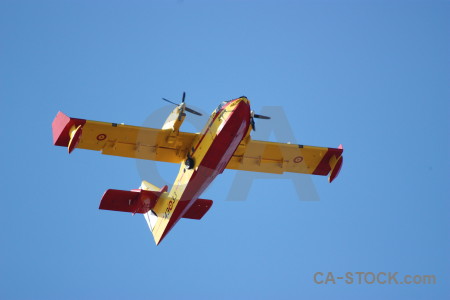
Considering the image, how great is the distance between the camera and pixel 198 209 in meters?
25.1

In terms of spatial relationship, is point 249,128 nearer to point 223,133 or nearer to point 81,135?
point 223,133

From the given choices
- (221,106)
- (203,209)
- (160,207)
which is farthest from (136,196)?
(221,106)

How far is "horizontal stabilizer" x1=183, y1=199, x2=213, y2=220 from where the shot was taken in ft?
81.7

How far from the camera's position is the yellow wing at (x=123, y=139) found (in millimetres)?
22344

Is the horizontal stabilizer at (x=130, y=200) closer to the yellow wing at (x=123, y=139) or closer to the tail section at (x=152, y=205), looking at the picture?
the tail section at (x=152, y=205)

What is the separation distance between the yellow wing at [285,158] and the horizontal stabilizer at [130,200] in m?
3.16

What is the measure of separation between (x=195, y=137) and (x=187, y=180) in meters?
1.55

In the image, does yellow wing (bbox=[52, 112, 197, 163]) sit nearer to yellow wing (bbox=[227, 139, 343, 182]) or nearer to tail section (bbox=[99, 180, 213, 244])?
tail section (bbox=[99, 180, 213, 244])

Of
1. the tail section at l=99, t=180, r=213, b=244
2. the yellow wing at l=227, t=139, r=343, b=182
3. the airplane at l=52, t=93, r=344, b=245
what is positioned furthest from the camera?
the yellow wing at l=227, t=139, r=343, b=182

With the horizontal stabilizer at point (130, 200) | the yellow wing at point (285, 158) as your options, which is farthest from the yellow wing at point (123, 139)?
the yellow wing at point (285, 158)

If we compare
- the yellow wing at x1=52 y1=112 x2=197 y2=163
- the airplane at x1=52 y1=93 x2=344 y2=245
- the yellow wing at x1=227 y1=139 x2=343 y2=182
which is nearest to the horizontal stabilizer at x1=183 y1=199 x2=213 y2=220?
the airplane at x1=52 y1=93 x2=344 y2=245

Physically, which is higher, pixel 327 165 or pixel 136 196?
pixel 327 165

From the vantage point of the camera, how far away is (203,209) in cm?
2511

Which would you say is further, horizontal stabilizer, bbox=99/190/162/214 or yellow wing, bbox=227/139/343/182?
yellow wing, bbox=227/139/343/182
